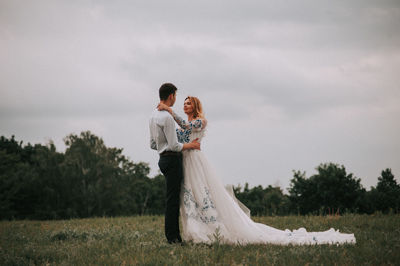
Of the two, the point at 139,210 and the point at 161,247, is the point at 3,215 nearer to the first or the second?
the point at 139,210

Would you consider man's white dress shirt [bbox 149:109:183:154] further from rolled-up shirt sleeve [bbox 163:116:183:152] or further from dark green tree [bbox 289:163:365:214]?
dark green tree [bbox 289:163:365:214]

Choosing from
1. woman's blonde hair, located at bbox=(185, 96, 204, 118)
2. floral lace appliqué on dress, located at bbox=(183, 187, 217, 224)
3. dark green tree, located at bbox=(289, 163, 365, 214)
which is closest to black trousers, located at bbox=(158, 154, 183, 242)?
floral lace appliqué on dress, located at bbox=(183, 187, 217, 224)

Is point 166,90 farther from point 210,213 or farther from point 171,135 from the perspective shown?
point 210,213

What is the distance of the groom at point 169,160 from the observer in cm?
781

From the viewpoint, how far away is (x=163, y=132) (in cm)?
795

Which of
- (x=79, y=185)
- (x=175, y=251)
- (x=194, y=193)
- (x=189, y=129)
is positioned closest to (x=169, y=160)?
(x=189, y=129)

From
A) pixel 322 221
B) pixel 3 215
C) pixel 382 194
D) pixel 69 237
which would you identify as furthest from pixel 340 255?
pixel 3 215

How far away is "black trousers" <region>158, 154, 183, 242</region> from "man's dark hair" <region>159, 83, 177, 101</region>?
1.28 metres

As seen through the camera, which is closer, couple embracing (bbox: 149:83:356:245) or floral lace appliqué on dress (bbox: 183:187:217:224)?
couple embracing (bbox: 149:83:356:245)

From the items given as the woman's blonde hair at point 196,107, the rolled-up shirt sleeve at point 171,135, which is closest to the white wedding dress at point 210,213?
the woman's blonde hair at point 196,107

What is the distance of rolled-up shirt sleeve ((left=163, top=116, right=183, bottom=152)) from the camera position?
25.3ft

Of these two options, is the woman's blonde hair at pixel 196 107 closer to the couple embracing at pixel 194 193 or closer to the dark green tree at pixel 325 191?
the couple embracing at pixel 194 193

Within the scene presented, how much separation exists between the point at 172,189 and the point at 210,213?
3.16ft

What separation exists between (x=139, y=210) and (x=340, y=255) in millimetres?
55027
